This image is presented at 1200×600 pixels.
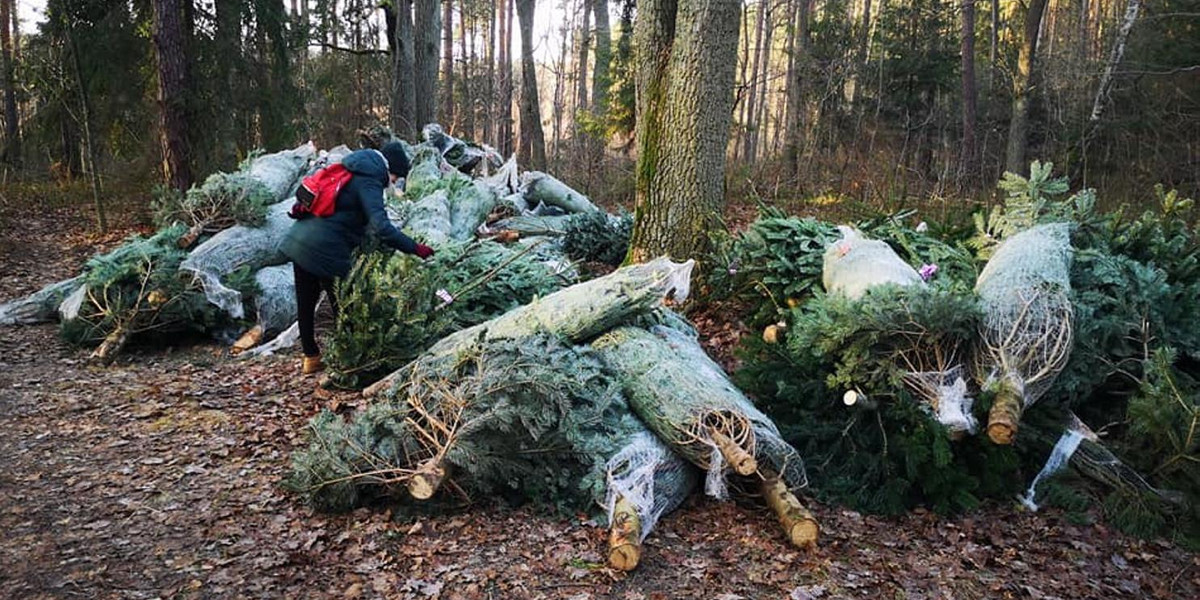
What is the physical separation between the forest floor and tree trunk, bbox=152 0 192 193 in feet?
21.8

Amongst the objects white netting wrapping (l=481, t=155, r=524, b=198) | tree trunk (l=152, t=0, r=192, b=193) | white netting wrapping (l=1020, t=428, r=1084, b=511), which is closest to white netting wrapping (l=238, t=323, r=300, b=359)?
white netting wrapping (l=481, t=155, r=524, b=198)

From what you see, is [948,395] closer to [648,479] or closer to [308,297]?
[648,479]

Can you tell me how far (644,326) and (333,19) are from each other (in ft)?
41.7

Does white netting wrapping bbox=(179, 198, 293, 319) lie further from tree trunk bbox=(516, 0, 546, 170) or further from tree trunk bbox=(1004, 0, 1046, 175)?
tree trunk bbox=(1004, 0, 1046, 175)

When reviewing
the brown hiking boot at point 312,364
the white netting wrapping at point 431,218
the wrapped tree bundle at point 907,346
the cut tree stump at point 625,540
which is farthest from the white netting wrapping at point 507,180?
the cut tree stump at point 625,540

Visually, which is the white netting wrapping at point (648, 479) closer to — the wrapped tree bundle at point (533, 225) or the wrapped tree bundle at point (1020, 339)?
the wrapped tree bundle at point (1020, 339)

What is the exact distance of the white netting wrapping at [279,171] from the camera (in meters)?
8.56

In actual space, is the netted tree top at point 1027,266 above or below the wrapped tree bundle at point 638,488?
above

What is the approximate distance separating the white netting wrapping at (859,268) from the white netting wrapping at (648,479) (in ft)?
5.42

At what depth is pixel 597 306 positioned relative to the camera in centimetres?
502

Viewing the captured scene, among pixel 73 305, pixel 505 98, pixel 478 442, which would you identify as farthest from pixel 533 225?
pixel 505 98

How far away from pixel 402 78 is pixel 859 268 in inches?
456

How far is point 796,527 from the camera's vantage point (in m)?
3.88

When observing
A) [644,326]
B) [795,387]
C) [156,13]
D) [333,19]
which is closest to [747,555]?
[795,387]
